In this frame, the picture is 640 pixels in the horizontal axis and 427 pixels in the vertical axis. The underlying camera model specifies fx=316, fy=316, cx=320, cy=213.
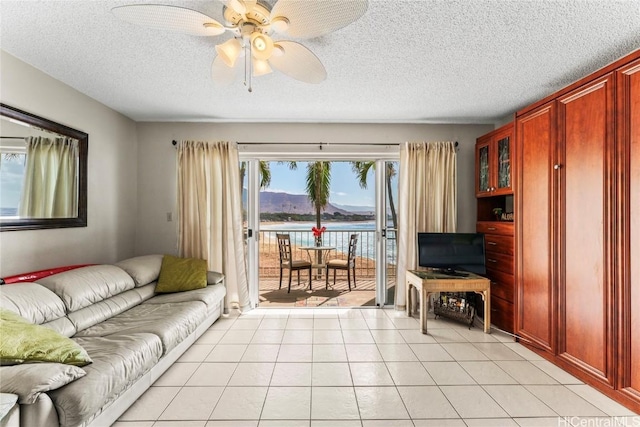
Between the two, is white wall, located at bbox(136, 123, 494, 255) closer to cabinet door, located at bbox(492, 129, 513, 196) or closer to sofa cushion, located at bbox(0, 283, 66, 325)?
cabinet door, located at bbox(492, 129, 513, 196)

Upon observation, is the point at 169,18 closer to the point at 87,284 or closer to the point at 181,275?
the point at 87,284

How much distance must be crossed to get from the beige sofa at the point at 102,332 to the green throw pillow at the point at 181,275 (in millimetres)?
71

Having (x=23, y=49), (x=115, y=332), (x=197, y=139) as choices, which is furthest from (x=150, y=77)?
(x=115, y=332)

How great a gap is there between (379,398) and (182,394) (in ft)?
4.56

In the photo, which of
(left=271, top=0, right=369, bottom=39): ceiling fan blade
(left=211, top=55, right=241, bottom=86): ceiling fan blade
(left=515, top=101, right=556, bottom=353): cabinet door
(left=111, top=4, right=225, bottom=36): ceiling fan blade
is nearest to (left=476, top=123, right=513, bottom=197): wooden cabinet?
(left=515, top=101, right=556, bottom=353): cabinet door

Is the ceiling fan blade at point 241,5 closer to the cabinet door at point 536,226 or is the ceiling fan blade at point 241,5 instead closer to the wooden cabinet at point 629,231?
the wooden cabinet at point 629,231

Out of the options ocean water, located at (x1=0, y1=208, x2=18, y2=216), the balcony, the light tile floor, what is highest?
ocean water, located at (x1=0, y1=208, x2=18, y2=216)

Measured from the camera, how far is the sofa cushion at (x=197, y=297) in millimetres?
3125

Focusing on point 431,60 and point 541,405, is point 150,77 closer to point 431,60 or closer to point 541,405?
point 431,60

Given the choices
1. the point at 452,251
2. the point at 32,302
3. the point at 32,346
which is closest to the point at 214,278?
the point at 32,302

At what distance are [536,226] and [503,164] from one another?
85 cm

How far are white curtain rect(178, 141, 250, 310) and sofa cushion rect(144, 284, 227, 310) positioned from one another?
1.62 ft

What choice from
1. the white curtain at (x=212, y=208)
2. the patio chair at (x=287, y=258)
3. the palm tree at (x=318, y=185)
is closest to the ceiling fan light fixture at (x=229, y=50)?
the white curtain at (x=212, y=208)

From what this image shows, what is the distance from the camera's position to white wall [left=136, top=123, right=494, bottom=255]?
4.10 meters
